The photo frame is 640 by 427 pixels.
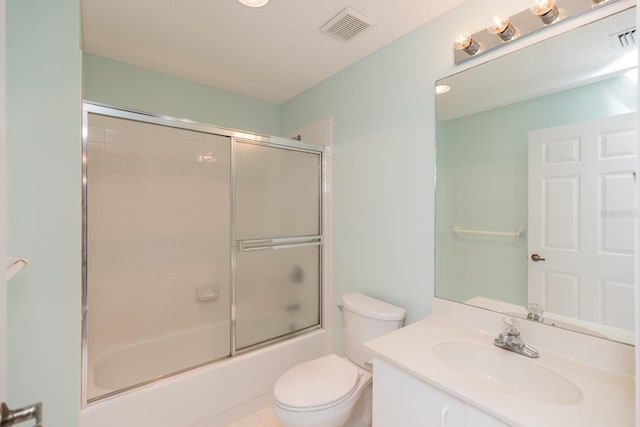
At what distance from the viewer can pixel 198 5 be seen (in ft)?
4.64

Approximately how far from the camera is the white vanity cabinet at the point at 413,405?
87 centimetres

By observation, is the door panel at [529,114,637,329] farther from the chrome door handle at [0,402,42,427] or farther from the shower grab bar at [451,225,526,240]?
the chrome door handle at [0,402,42,427]

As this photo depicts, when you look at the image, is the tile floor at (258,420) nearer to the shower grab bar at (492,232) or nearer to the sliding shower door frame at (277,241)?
the sliding shower door frame at (277,241)

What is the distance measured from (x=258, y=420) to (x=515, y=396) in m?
1.57

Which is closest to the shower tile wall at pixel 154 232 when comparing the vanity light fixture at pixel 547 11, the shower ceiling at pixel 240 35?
the shower ceiling at pixel 240 35

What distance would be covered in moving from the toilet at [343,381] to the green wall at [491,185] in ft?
1.29

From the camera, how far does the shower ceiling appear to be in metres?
1.42

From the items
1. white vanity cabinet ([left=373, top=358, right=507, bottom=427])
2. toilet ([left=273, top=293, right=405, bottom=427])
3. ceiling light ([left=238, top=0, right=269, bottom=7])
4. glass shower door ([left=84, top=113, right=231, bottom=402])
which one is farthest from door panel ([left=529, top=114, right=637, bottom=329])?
glass shower door ([left=84, top=113, right=231, bottom=402])

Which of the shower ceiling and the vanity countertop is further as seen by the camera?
the shower ceiling

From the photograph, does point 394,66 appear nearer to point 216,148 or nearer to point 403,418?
point 216,148

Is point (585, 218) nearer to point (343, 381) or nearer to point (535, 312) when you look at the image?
point (535, 312)

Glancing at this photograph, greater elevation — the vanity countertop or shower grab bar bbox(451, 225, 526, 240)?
shower grab bar bbox(451, 225, 526, 240)

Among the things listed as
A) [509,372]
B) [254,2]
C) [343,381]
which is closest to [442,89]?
[254,2]

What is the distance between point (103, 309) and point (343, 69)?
232 cm
